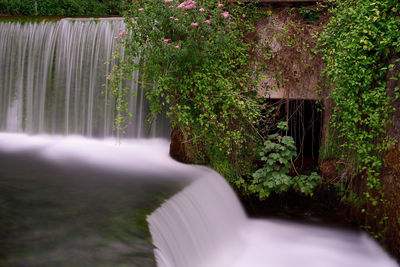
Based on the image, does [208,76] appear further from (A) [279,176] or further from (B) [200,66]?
(A) [279,176]

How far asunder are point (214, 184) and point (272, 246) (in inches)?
51.4

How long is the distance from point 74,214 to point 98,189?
102cm

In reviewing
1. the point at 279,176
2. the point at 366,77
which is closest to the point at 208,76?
the point at 279,176

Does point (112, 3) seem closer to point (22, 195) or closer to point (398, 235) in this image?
point (22, 195)

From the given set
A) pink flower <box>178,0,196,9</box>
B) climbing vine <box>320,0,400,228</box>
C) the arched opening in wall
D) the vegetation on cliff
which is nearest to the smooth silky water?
climbing vine <box>320,0,400,228</box>

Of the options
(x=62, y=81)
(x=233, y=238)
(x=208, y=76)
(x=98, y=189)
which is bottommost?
(x=233, y=238)

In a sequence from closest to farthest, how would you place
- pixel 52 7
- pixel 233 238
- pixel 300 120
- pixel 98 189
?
pixel 98 189
pixel 233 238
pixel 300 120
pixel 52 7

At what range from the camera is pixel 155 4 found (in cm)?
580

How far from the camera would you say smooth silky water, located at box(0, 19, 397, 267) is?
354cm

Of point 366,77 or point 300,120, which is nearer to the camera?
point 366,77

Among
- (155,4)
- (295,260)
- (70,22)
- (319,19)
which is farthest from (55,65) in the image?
(295,260)

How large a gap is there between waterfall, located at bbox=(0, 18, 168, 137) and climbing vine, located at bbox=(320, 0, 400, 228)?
142 inches

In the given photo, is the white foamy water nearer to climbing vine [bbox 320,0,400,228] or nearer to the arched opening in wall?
climbing vine [bbox 320,0,400,228]

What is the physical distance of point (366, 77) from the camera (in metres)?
5.23
